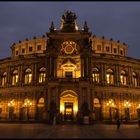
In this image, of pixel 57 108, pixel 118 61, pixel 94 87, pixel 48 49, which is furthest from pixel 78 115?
pixel 118 61

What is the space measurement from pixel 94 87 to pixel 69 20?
685 inches

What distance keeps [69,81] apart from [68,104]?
5.32 m

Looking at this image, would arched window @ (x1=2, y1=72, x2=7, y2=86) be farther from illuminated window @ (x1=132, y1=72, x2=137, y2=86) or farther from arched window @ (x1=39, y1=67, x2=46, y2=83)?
illuminated window @ (x1=132, y1=72, x2=137, y2=86)

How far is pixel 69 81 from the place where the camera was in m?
55.9

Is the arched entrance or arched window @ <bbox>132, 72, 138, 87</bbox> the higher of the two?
arched window @ <bbox>132, 72, 138, 87</bbox>

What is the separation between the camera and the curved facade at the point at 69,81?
182 feet

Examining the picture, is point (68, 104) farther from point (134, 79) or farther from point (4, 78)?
point (4, 78)

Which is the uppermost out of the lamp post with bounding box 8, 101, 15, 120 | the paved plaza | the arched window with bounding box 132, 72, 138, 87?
the arched window with bounding box 132, 72, 138, 87

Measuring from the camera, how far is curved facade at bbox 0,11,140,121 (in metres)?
55.6

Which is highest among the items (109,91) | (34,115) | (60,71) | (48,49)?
(48,49)

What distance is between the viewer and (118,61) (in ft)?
219

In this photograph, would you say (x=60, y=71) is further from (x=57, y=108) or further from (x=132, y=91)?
(x=132, y=91)

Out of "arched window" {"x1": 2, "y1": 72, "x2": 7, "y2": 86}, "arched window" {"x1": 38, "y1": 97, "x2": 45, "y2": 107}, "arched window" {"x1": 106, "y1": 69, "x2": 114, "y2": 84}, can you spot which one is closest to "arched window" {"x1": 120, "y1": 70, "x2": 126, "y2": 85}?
"arched window" {"x1": 106, "y1": 69, "x2": 114, "y2": 84}

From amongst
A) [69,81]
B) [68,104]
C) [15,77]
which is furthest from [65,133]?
[15,77]
